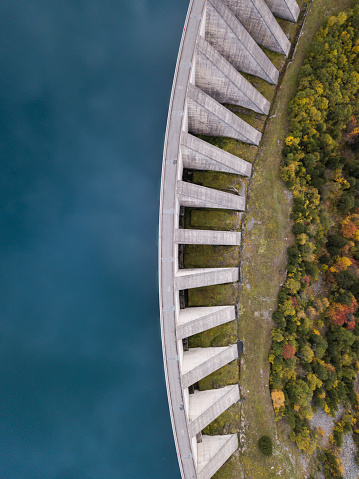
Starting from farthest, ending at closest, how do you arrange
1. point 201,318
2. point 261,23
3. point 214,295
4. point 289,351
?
1. point 214,295
2. point 289,351
3. point 261,23
4. point 201,318

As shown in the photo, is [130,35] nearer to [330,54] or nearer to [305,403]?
[330,54]

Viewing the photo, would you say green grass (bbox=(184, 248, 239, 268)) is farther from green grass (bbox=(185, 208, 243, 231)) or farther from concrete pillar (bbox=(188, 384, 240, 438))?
concrete pillar (bbox=(188, 384, 240, 438))

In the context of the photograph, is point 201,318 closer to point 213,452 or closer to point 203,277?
point 203,277

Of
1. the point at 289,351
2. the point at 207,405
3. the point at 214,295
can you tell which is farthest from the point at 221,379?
the point at 214,295

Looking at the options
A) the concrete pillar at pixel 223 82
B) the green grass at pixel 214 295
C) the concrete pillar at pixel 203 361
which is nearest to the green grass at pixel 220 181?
the concrete pillar at pixel 223 82

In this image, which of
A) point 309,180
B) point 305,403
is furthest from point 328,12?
point 305,403
